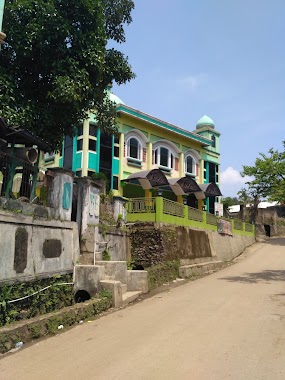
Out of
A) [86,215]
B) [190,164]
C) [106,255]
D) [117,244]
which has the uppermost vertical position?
[190,164]

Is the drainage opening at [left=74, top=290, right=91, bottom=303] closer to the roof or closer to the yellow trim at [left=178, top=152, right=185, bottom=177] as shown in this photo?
the roof

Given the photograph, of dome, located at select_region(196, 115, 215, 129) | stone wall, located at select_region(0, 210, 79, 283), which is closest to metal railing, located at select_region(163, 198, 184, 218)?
stone wall, located at select_region(0, 210, 79, 283)

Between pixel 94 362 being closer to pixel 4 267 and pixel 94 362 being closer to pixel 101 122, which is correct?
pixel 4 267

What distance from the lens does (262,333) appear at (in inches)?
254

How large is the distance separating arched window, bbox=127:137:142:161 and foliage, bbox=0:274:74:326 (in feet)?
48.1

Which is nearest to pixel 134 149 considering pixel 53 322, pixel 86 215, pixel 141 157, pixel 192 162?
pixel 141 157

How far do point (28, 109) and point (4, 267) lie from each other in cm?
430

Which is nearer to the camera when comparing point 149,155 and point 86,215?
point 86,215

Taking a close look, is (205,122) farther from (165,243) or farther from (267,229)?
(165,243)

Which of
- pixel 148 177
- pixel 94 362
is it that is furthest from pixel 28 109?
pixel 148 177

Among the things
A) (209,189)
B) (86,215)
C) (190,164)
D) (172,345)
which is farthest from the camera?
(190,164)

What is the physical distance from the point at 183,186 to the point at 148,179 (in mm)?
3348

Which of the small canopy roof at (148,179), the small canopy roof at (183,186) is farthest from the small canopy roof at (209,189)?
the small canopy roof at (148,179)

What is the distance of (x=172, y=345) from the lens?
5.83 meters
